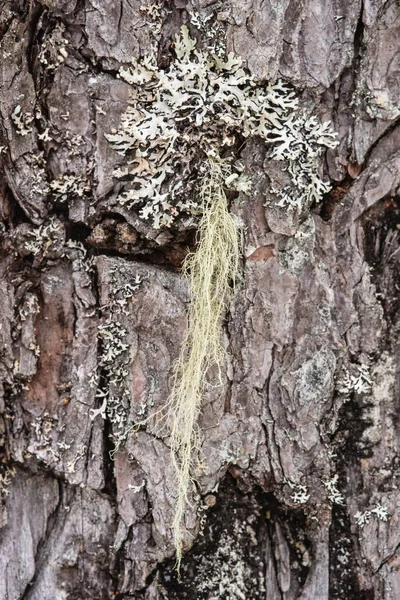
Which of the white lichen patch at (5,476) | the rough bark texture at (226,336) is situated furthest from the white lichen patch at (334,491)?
the white lichen patch at (5,476)

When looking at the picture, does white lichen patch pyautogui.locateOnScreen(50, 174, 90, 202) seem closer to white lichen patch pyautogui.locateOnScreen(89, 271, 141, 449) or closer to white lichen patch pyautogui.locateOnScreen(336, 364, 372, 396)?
white lichen patch pyautogui.locateOnScreen(89, 271, 141, 449)

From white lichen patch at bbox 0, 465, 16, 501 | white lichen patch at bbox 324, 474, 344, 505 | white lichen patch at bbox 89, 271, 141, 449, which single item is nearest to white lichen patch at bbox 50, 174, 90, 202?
white lichen patch at bbox 89, 271, 141, 449

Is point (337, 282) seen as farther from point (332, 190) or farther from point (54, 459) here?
point (54, 459)

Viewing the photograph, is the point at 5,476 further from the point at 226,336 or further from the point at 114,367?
the point at 226,336

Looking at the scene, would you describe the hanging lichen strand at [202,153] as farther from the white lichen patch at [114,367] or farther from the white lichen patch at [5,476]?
the white lichen patch at [5,476]

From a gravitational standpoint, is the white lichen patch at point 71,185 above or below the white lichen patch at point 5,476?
above

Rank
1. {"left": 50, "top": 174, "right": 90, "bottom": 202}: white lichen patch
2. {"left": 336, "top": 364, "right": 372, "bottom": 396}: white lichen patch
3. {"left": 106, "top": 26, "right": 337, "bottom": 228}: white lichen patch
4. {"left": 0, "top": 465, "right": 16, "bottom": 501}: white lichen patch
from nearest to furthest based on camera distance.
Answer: {"left": 106, "top": 26, "right": 337, "bottom": 228}: white lichen patch < {"left": 50, "top": 174, "right": 90, "bottom": 202}: white lichen patch < {"left": 336, "top": 364, "right": 372, "bottom": 396}: white lichen patch < {"left": 0, "top": 465, "right": 16, "bottom": 501}: white lichen patch

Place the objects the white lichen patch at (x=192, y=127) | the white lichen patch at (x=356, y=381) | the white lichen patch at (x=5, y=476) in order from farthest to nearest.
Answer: the white lichen patch at (x=5, y=476) < the white lichen patch at (x=356, y=381) < the white lichen patch at (x=192, y=127)
